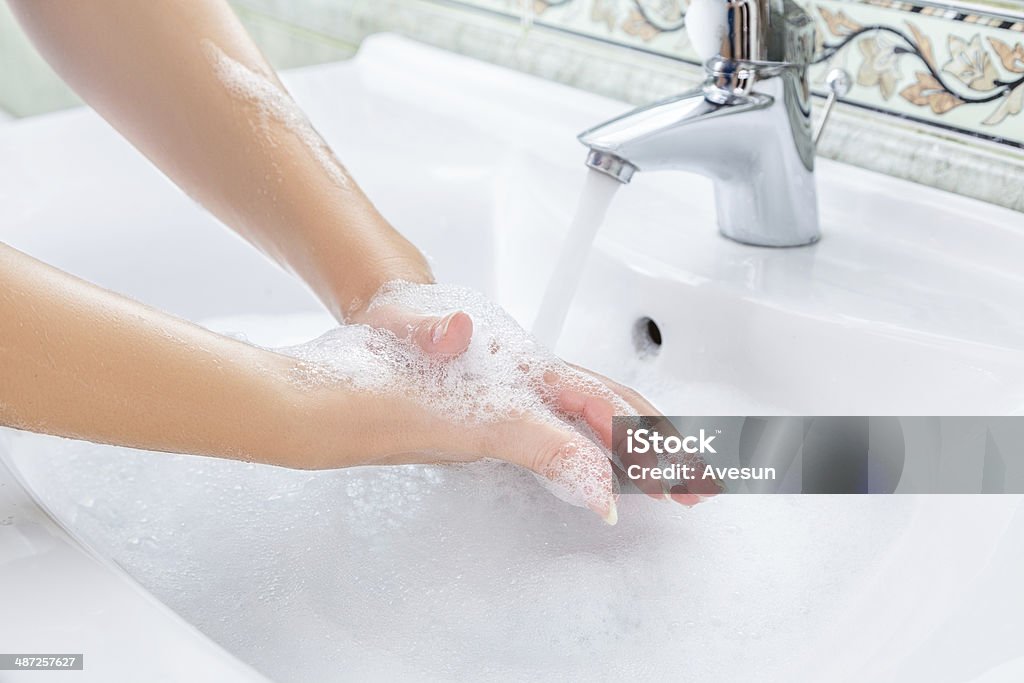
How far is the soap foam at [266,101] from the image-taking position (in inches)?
23.9

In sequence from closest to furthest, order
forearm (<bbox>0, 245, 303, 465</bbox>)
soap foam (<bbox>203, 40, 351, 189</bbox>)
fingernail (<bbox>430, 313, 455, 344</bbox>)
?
forearm (<bbox>0, 245, 303, 465</bbox>) → fingernail (<bbox>430, 313, 455, 344</bbox>) → soap foam (<bbox>203, 40, 351, 189</bbox>)

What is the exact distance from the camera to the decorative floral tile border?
1.90 feet

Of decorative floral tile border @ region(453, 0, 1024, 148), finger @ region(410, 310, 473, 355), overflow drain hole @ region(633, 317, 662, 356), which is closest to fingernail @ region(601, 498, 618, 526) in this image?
finger @ region(410, 310, 473, 355)

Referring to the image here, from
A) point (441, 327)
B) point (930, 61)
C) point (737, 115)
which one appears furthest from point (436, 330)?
point (930, 61)

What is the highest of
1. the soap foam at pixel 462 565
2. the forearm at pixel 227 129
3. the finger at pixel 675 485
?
the forearm at pixel 227 129

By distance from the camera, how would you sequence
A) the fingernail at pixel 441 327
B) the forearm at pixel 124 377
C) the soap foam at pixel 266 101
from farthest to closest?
the soap foam at pixel 266 101 < the fingernail at pixel 441 327 < the forearm at pixel 124 377

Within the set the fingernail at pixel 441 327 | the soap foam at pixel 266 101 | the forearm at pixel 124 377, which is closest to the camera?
the forearm at pixel 124 377

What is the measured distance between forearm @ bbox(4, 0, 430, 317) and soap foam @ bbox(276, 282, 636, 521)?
1.8 inches

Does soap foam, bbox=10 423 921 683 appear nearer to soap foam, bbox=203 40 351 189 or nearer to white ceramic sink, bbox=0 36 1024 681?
white ceramic sink, bbox=0 36 1024 681

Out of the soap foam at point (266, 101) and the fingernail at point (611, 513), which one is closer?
the fingernail at point (611, 513)

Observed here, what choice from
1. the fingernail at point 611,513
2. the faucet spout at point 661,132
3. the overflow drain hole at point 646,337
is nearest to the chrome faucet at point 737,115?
the faucet spout at point 661,132

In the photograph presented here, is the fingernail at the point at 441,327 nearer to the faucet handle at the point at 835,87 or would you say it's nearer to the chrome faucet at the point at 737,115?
the chrome faucet at the point at 737,115

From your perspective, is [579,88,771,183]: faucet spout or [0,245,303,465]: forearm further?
[579,88,771,183]: faucet spout

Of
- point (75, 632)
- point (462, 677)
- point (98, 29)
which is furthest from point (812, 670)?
point (98, 29)
